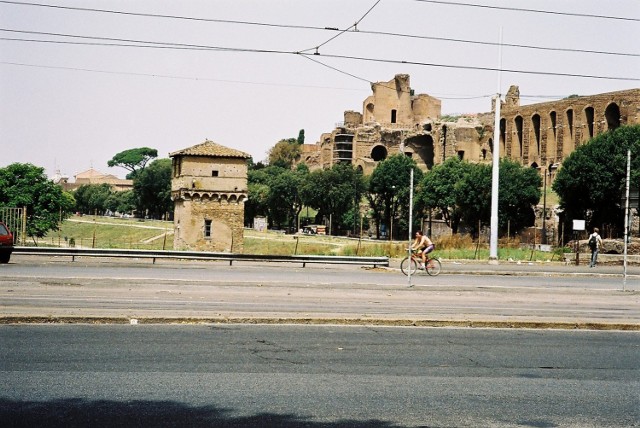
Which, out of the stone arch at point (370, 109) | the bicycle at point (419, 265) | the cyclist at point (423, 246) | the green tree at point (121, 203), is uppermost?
the stone arch at point (370, 109)

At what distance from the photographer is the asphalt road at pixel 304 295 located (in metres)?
13.4

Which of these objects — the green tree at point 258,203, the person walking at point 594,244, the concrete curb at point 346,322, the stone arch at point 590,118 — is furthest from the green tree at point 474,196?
the concrete curb at point 346,322

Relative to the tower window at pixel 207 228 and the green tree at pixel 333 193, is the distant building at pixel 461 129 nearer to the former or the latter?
the green tree at pixel 333 193

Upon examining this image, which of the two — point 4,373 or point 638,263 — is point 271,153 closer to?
point 638,263

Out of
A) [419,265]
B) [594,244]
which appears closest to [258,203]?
[594,244]

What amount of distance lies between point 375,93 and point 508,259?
89285 mm

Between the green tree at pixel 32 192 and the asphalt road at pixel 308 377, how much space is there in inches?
2445

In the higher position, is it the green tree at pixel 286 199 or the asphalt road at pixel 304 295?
the green tree at pixel 286 199

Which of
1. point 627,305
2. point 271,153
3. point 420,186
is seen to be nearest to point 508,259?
point 627,305

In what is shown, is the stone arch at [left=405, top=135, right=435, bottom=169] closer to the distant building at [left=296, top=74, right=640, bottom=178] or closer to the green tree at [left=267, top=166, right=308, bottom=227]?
the distant building at [left=296, top=74, right=640, bottom=178]

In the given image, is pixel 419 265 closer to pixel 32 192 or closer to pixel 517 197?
pixel 517 197

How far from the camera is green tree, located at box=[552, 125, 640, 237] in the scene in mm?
61531

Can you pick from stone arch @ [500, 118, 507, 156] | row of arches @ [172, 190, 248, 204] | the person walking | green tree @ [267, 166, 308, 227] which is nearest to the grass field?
row of arches @ [172, 190, 248, 204]

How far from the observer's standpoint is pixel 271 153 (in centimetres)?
14400
